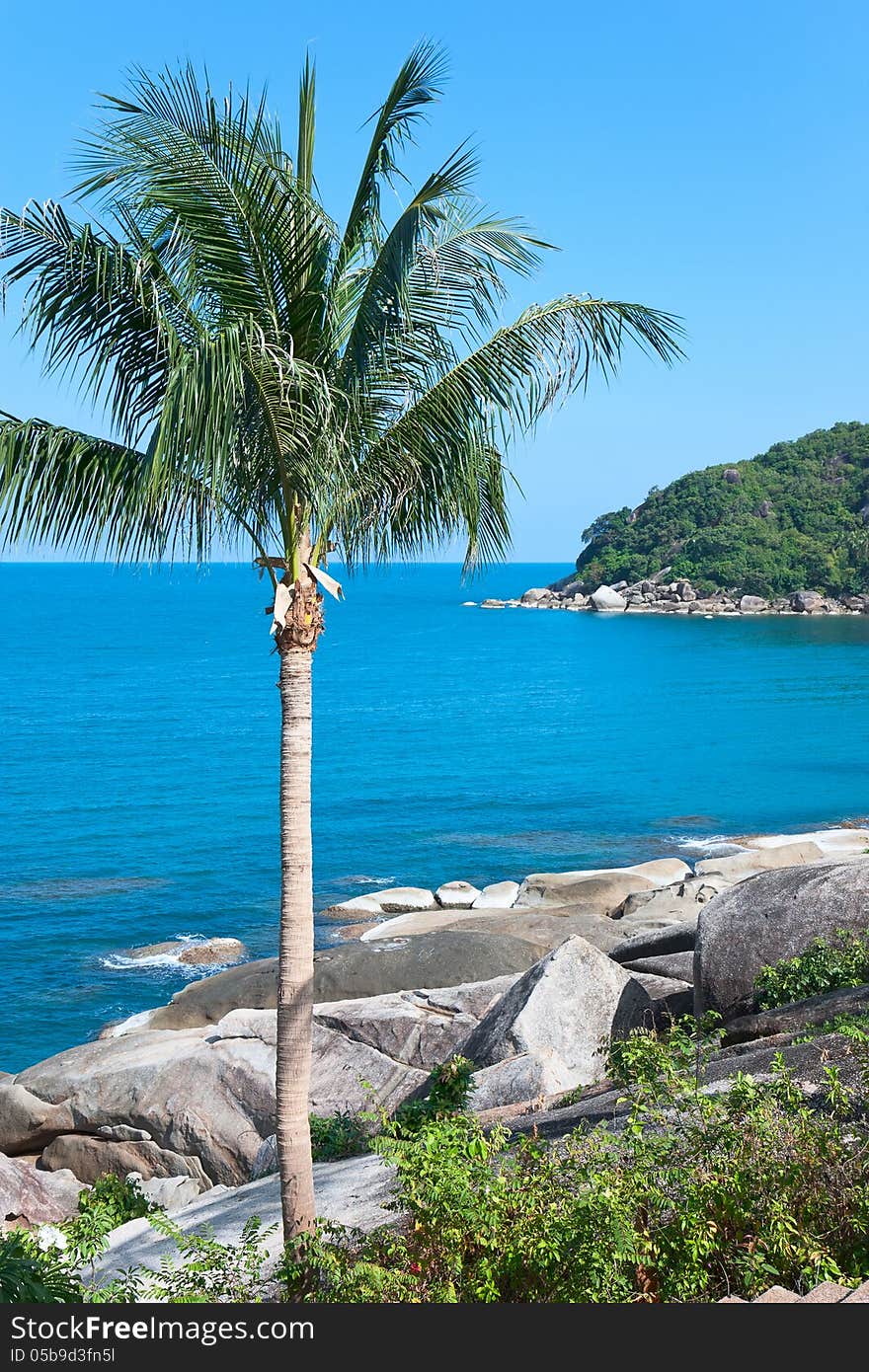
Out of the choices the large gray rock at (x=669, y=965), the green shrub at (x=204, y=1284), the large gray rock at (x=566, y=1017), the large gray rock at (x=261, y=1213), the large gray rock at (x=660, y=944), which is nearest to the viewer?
the green shrub at (x=204, y=1284)

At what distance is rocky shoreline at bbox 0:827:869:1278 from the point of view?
40.6 ft

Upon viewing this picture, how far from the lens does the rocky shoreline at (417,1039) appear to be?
12367mm

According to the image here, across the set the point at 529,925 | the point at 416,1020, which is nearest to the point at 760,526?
the point at 529,925

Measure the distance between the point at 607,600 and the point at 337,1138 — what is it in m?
132

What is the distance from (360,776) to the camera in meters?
48.2

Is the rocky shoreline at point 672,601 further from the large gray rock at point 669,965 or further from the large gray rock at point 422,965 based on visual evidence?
the large gray rock at point 669,965

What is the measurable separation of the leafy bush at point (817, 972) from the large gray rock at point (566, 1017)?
168 centimetres

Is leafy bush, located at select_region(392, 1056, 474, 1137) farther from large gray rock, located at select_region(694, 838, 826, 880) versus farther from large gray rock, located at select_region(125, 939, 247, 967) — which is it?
large gray rock, located at select_region(694, 838, 826, 880)

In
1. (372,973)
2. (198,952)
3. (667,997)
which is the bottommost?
(198,952)

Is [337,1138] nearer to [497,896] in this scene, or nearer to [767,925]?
[767,925]

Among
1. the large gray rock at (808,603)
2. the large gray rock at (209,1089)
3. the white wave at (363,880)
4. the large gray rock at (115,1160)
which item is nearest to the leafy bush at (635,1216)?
the large gray rock at (209,1089)

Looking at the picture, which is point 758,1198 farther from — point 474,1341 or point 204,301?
point 204,301

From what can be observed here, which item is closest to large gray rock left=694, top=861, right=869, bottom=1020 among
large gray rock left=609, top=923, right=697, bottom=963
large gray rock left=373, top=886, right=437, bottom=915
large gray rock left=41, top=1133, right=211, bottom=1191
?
large gray rock left=609, top=923, right=697, bottom=963

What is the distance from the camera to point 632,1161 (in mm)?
Result: 7348
